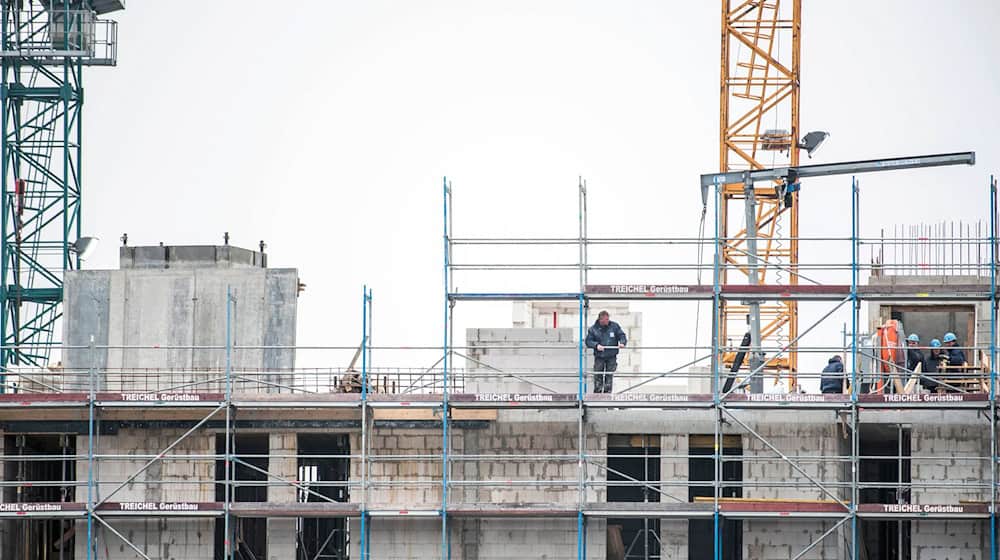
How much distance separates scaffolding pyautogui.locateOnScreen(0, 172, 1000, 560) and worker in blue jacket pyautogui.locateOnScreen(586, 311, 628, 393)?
0.41m

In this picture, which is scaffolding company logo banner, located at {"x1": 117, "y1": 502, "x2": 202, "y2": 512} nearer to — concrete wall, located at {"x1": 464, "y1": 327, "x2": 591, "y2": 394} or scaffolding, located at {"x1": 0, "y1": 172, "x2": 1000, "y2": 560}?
scaffolding, located at {"x1": 0, "y1": 172, "x2": 1000, "y2": 560}

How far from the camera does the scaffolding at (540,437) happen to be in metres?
39.4

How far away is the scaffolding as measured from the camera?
3944 cm

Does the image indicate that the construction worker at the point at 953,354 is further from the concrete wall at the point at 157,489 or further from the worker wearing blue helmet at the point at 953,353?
the concrete wall at the point at 157,489

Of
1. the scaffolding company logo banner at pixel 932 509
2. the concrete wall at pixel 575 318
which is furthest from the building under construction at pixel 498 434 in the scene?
the concrete wall at pixel 575 318

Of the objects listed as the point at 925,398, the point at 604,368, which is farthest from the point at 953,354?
the point at 604,368

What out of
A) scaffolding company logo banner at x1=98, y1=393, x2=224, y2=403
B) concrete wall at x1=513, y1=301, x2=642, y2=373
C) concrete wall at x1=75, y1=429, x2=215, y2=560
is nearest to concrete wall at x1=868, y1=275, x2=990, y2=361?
scaffolding company logo banner at x1=98, y1=393, x2=224, y2=403

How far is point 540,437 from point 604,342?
7.84 ft

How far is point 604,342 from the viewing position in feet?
134

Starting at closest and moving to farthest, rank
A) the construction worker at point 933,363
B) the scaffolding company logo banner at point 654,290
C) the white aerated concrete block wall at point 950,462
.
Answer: the white aerated concrete block wall at point 950,462 < the scaffolding company logo banner at point 654,290 < the construction worker at point 933,363

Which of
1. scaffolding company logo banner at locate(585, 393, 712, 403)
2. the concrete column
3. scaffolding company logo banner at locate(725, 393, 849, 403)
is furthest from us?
the concrete column

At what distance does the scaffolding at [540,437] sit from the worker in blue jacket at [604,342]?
1.34ft

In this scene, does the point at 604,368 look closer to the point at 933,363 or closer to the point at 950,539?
the point at 933,363

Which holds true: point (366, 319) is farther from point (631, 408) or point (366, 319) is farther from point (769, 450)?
point (769, 450)
